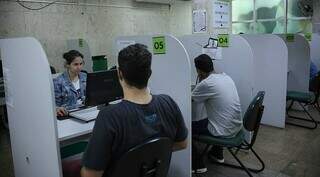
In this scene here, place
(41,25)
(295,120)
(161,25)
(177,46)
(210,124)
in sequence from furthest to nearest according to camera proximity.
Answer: (161,25)
(41,25)
(295,120)
(210,124)
(177,46)

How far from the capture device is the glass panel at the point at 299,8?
6879 mm

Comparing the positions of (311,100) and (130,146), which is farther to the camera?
(311,100)

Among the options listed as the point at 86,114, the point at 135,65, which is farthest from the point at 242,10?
the point at 135,65

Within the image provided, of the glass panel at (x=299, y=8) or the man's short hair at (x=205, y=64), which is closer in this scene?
A: the man's short hair at (x=205, y=64)

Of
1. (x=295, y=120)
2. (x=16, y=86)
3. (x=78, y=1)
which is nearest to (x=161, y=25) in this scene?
(x=78, y=1)

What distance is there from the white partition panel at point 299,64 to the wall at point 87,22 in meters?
2.90

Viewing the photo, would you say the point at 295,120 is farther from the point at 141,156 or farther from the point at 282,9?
the point at 282,9

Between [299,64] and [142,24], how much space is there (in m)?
3.10

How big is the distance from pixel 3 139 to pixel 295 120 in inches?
155

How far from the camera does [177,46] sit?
2135mm

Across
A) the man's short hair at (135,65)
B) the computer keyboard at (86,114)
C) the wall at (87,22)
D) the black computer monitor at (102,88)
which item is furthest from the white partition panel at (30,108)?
the wall at (87,22)

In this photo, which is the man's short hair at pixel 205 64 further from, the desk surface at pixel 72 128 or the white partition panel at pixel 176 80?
the desk surface at pixel 72 128

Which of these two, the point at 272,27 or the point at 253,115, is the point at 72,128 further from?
the point at 272,27

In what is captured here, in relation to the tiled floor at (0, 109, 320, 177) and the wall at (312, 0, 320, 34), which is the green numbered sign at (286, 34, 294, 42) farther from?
the wall at (312, 0, 320, 34)
